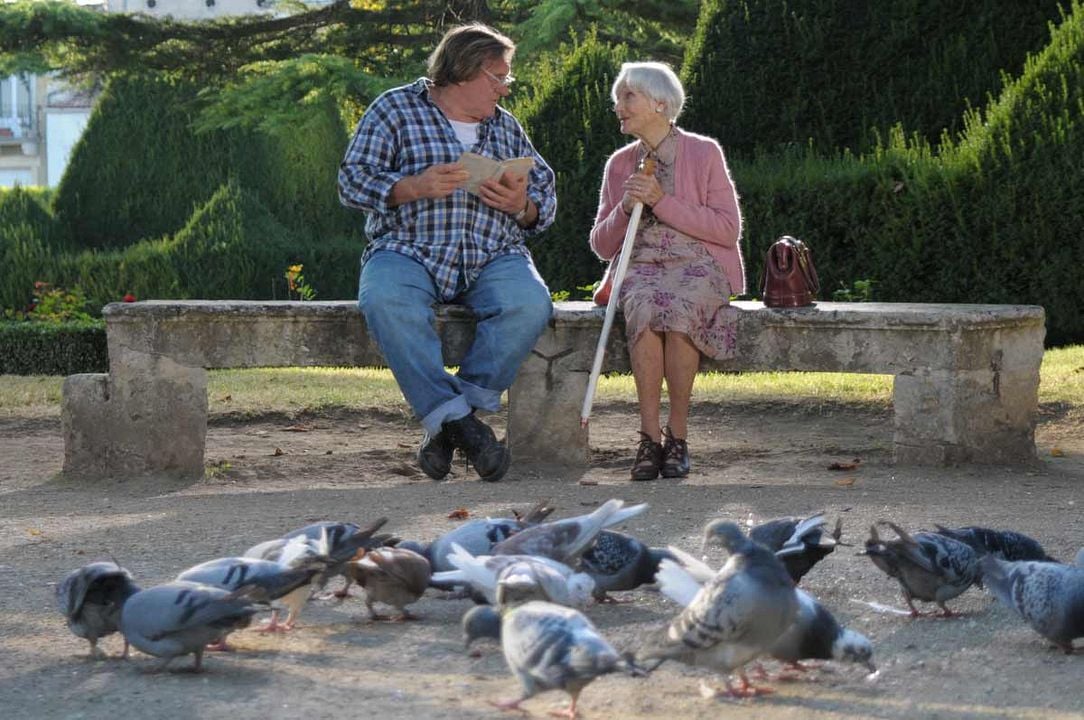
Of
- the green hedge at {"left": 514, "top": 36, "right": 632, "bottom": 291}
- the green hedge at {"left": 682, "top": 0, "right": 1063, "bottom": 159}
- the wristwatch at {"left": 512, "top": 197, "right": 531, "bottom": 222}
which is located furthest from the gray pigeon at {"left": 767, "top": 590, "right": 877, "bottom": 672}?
the green hedge at {"left": 682, "top": 0, "right": 1063, "bottom": 159}

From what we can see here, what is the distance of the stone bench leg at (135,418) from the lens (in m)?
6.76

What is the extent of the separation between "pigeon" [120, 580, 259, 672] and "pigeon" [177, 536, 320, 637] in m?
0.08

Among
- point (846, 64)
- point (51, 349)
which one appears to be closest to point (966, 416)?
point (846, 64)

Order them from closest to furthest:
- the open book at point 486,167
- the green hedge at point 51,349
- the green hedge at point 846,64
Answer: the open book at point 486,167
the green hedge at point 51,349
the green hedge at point 846,64

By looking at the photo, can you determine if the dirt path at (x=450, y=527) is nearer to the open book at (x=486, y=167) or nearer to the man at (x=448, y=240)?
the man at (x=448, y=240)

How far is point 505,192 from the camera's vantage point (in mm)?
6348

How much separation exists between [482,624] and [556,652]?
542 mm

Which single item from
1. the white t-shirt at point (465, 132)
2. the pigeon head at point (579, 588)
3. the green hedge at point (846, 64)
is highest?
the green hedge at point (846, 64)

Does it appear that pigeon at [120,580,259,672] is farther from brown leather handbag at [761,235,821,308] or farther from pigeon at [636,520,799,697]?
brown leather handbag at [761,235,821,308]

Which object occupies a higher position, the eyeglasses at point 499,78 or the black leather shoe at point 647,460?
the eyeglasses at point 499,78

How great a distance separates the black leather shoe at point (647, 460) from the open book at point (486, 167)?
47.2 inches

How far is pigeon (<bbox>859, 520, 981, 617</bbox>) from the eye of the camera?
Result: 13.4ft

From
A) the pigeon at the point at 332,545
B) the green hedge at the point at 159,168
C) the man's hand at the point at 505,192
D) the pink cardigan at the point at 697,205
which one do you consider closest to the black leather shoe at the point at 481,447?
the man's hand at the point at 505,192

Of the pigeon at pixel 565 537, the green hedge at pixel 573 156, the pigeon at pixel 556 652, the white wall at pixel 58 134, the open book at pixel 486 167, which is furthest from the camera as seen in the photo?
the white wall at pixel 58 134
